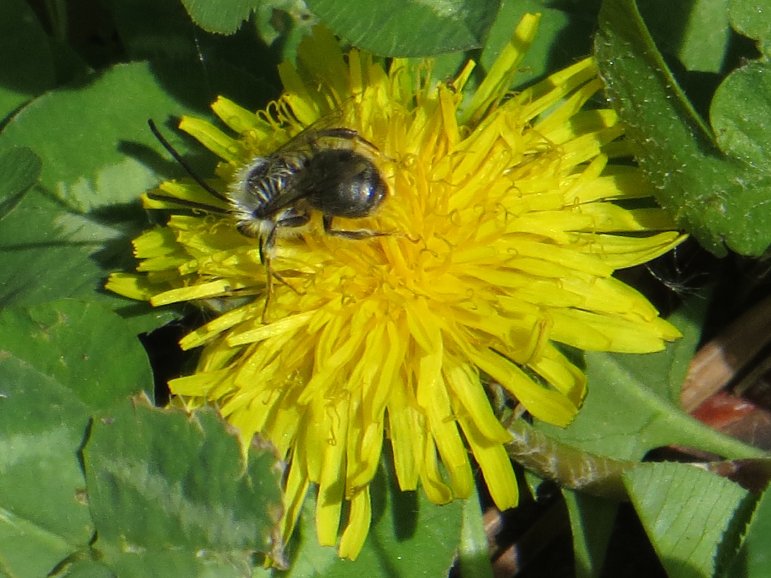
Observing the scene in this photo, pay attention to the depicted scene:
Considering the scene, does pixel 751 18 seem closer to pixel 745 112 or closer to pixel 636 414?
pixel 745 112

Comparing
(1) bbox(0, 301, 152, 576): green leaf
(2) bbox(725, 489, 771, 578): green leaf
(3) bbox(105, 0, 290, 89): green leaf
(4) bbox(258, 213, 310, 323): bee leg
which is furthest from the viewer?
(3) bbox(105, 0, 290, 89): green leaf

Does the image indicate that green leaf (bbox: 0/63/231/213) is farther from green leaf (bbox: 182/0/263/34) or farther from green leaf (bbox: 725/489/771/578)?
green leaf (bbox: 725/489/771/578)

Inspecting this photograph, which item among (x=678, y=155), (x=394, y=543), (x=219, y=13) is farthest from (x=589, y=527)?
(x=219, y=13)

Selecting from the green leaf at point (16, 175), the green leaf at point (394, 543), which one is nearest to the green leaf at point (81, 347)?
the green leaf at point (16, 175)

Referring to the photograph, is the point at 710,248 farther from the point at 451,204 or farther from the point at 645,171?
the point at 451,204

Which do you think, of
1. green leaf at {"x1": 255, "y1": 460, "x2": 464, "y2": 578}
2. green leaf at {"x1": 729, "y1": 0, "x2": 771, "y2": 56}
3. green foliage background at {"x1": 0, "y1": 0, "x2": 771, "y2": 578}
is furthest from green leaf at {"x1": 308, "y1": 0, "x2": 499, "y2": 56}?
green leaf at {"x1": 255, "y1": 460, "x2": 464, "y2": 578}
